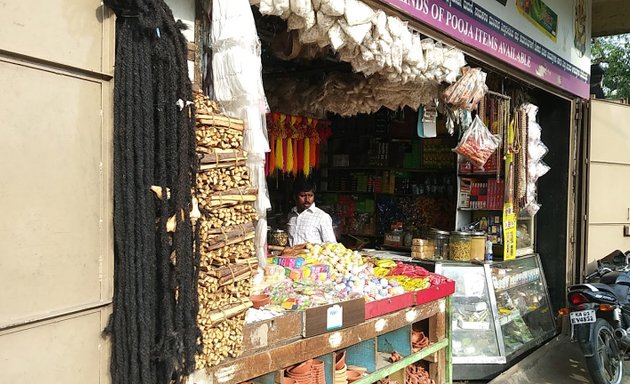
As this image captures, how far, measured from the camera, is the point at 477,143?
5148 millimetres

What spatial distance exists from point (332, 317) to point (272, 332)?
0.49 m

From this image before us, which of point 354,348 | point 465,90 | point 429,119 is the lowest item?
point 354,348

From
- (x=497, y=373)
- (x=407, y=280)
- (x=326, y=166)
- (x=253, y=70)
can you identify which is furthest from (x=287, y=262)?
(x=326, y=166)

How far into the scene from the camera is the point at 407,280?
4.07 m

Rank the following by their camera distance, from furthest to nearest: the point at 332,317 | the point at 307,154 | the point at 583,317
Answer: the point at 307,154
the point at 583,317
the point at 332,317

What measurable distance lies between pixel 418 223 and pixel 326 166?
1779 millimetres

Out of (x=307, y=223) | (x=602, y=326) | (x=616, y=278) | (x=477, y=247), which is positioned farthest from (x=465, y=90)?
(x=616, y=278)

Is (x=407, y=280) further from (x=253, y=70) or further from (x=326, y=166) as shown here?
(x=326, y=166)

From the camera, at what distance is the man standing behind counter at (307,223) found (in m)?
5.34

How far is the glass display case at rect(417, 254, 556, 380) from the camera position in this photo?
507 cm

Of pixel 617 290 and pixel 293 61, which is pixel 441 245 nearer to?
pixel 617 290

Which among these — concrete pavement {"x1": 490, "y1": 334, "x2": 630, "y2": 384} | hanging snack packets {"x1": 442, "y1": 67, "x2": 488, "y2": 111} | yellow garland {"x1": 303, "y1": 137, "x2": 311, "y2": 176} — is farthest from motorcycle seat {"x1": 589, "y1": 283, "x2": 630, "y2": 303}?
yellow garland {"x1": 303, "y1": 137, "x2": 311, "y2": 176}

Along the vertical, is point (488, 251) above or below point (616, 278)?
above

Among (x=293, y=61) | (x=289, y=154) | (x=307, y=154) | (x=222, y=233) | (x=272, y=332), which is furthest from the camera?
(x=307, y=154)
